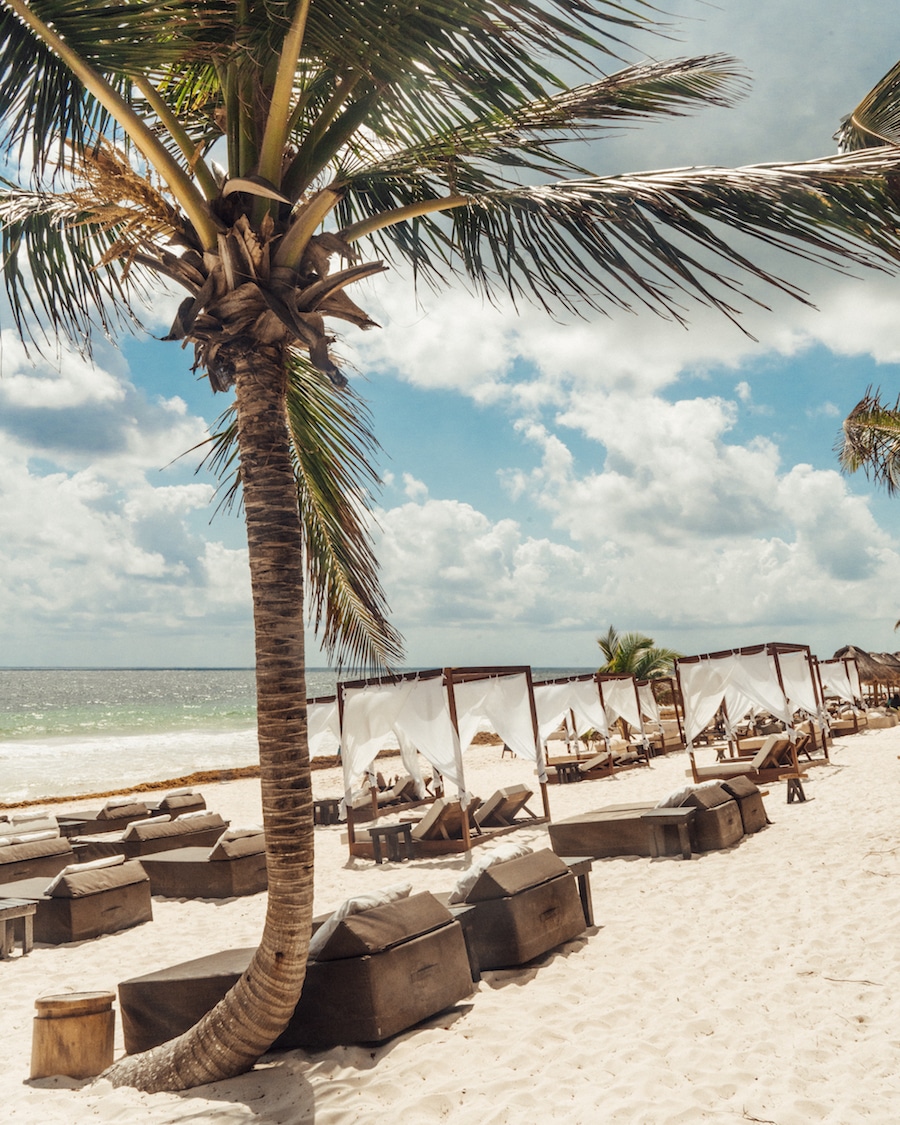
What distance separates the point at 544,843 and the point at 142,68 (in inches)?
344

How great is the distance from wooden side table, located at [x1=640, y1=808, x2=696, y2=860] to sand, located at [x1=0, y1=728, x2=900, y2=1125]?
32 centimetres

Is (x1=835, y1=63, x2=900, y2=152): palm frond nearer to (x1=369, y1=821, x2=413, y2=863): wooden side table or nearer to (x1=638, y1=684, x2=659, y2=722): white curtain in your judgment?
(x1=369, y1=821, x2=413, y2=863): wooden side table

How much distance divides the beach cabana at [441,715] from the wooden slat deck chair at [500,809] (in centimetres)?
40

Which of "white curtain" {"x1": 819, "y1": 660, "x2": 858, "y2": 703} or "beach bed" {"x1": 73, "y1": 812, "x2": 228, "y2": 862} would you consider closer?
"beach bed" {"x1": 73, "y1": 812, "x2": 228, "y2": 862}

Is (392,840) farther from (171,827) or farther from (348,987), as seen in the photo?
(348,987)

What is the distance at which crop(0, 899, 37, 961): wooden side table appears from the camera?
641cm

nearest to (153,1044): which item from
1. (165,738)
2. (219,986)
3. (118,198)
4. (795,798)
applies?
(219,986)

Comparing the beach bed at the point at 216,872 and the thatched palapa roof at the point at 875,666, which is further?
the thatched palapa roof at the point at 875,666

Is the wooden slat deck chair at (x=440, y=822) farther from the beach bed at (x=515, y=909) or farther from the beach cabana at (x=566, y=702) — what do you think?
the beach bed at (x=515, y=909)

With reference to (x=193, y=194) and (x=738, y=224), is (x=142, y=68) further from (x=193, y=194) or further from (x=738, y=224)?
(x=738, y=224)

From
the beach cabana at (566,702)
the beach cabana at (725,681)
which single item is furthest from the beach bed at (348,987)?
the beach cabana at (725,681)

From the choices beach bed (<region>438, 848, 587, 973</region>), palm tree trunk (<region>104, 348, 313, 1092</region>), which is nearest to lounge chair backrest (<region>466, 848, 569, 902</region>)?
beach bed (<region>438, 848, 587, 973</region>)

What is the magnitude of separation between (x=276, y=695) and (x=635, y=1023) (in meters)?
2.49

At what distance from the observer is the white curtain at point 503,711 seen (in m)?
10.7
